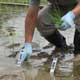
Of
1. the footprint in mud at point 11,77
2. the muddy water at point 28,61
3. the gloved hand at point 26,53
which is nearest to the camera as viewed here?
the footprint in mud at point 11,77

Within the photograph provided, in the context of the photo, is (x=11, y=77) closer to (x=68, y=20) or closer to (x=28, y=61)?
(x=28, y=61)

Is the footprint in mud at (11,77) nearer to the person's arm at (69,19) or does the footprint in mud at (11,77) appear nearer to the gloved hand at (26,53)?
the gloved hand at (26,53)

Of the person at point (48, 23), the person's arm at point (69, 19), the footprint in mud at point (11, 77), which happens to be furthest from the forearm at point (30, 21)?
the footprint in mud at point (11, 77)

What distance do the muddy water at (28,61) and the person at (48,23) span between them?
154 millimetres

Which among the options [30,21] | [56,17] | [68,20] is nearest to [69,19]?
[68,20]

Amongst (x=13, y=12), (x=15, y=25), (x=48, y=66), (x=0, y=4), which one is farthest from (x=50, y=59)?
(x=0, y=4)

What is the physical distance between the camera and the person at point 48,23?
4.37 metres

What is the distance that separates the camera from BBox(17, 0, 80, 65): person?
4.37 meters

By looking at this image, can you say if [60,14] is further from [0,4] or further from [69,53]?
[0,4]

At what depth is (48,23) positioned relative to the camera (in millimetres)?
5102

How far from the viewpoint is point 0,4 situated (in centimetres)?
805

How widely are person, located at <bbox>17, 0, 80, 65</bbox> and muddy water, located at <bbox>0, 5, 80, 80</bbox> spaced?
154mm

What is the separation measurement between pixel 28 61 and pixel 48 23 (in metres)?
0.61

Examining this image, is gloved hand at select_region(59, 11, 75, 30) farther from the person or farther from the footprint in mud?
the footprint in mud
